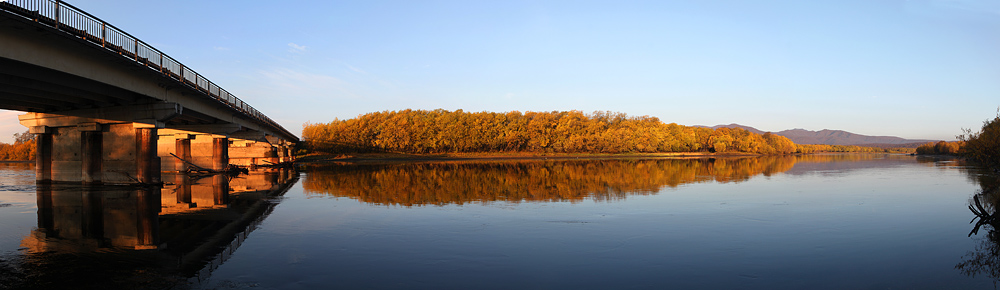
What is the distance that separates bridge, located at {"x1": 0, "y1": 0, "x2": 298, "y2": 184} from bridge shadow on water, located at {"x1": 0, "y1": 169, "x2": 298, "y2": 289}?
504 centimetres

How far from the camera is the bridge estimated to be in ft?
60.4

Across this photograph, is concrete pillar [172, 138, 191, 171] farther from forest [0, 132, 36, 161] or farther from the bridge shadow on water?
forest [0, 132, 36, 161]

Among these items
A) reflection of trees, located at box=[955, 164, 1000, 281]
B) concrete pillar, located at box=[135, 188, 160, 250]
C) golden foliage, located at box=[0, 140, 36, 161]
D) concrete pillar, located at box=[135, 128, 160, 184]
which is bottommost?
reflection of trees, located at box=[955, 164, 1000, 281]

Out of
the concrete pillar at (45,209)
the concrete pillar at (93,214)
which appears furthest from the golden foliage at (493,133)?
the concrete pillar at (93,214)

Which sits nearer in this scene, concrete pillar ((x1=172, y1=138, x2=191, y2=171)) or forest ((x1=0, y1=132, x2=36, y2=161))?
concrete pillar ((x1=172, y1=138, x2=191, y2=171))

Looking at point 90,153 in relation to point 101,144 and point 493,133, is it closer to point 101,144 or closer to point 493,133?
point 101,144

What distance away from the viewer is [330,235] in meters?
13.8

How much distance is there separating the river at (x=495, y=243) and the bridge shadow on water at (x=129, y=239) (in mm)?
52

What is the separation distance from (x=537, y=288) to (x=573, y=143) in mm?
121606

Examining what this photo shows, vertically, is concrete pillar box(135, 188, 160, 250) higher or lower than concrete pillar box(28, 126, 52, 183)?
lower

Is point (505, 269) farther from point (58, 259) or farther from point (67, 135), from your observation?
point (67, 135)

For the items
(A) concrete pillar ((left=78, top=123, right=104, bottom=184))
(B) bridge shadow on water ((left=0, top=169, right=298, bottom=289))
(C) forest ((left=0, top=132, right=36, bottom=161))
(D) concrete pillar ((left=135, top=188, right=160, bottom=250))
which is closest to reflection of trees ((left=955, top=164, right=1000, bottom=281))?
(B) bridge shadow on water ((left=0, top=169, right=298, bottom=289))

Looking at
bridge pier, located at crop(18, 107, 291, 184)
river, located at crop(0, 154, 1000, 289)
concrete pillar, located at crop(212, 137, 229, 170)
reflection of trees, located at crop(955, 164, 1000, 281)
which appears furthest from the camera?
concrete pillar, located at crop(212, 137, 229, 170)

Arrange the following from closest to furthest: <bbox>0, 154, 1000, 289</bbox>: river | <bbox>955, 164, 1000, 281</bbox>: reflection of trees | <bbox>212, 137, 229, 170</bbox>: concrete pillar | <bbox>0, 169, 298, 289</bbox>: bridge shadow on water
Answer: <bbox>0, 169, 298, 289</bbox>: bridge shadow on water, <bbox>0, 154, 1000, 289</bbox>: river, <bbox>955, 164, 1000, 281</bbox>: reflection of trees, <bbox>212, 137, 229, 170</bbox>: concrete pillar
